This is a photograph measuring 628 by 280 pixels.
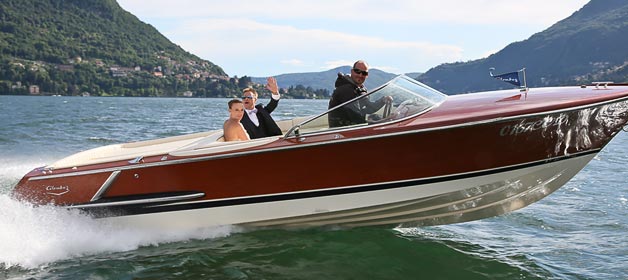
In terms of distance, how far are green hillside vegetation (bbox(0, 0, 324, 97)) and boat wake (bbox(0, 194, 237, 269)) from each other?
3928 inches

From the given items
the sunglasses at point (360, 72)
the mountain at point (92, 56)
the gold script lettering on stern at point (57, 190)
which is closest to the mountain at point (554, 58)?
the mountain at point (92, 56)

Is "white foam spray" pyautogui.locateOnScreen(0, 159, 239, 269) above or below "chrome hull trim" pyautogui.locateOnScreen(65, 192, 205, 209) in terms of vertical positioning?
below

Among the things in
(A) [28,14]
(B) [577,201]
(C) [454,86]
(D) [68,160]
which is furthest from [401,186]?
(A) [28,14]

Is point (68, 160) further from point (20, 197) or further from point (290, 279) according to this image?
point (290, 279)

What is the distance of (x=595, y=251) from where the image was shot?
6.70 m

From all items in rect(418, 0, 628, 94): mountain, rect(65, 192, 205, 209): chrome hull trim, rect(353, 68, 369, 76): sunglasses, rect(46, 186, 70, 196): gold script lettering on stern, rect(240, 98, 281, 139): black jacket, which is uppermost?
rect(418, 0, 628, 94): mountain

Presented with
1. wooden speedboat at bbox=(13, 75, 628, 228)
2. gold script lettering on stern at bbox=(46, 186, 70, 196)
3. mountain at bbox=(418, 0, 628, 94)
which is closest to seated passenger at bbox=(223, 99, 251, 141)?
wooden speedboat at bbox=(13, 75, 628, 228)

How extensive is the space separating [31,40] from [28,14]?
18006 millimetres

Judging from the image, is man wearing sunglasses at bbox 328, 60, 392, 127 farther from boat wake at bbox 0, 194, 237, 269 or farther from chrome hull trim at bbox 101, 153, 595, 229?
boat wake at bbox 0, 194, 237, 269

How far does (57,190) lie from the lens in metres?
6.27

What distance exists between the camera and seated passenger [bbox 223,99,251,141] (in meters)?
6.27

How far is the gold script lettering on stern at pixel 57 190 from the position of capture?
6250mm

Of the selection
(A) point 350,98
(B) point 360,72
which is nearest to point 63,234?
(A) point 350,98

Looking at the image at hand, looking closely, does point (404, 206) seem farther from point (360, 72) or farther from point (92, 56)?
point (92, 56)
